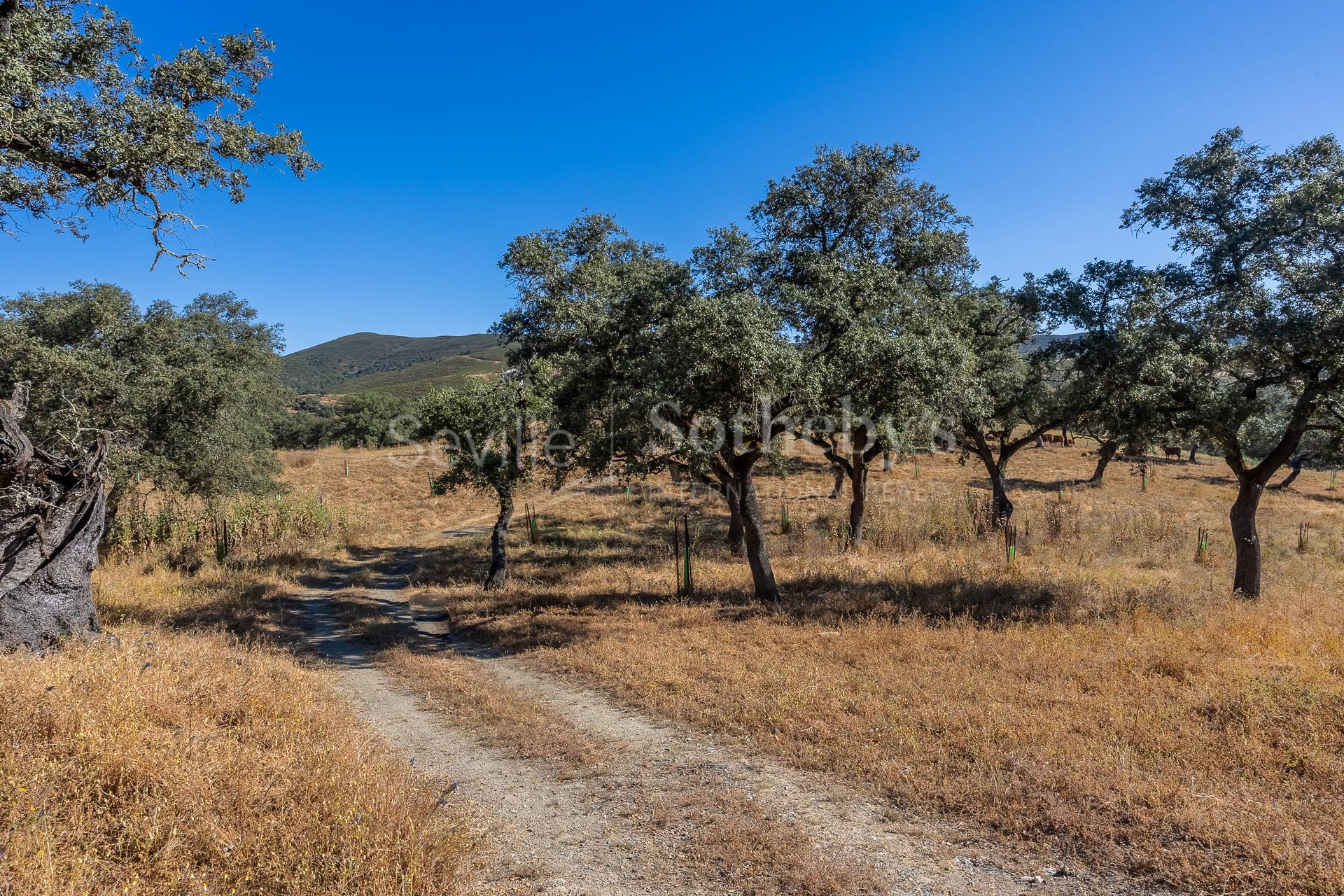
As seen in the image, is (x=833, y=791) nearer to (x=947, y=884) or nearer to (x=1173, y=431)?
(x=947, y=884)

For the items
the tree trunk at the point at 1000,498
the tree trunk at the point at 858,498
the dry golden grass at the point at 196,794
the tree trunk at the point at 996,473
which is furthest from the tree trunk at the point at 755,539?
the tree trunk at the point at 1000,498

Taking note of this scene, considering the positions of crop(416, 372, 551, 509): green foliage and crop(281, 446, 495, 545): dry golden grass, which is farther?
crop(281, 446, 495, 545): dry golden grass

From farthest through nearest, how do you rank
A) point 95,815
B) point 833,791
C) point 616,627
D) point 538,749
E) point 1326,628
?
point 616,627 → point 1326,628 → point 538,749 → point 833,791 → point 95,815

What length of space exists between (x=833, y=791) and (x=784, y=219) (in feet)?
43.9

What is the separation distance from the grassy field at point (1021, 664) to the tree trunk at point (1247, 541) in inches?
20.6

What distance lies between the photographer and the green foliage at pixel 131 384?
1627cm

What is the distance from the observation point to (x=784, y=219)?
51.9 feet

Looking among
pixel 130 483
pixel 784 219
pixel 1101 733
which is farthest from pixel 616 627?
pixel 130 483

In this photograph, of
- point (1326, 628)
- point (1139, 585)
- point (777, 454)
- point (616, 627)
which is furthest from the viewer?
point (777, 454)

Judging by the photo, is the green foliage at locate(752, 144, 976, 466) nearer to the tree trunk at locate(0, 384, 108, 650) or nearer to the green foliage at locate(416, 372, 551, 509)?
the green foliage at locate(416, 372, 551, 509)

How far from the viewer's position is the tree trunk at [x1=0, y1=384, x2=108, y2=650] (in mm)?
7871

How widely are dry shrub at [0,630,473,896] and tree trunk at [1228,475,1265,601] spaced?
1709 centimetres

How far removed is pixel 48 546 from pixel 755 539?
42.8 ft

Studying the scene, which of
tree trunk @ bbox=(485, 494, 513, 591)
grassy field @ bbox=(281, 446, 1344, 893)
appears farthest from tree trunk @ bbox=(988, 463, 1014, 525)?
tree trunk @ bbox=(485, 494, 513, 591)
